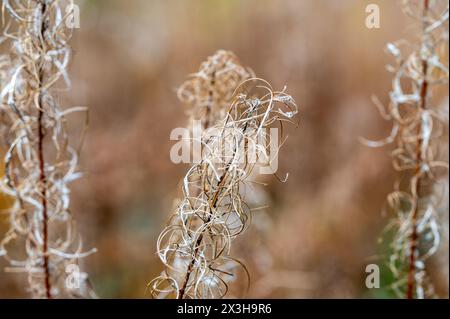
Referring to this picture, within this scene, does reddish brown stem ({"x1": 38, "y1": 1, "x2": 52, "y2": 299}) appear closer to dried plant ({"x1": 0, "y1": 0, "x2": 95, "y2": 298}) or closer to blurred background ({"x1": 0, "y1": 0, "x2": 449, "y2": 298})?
dried plant ({"x1": 0, "y1": 0, "x2": 95, "y2": 298})

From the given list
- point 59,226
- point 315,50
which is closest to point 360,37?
point 315,50

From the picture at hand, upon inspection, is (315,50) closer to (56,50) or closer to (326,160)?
(326,160)

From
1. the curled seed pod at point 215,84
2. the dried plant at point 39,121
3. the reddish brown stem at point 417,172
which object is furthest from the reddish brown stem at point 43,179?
the reddish brown stem at point 417,172

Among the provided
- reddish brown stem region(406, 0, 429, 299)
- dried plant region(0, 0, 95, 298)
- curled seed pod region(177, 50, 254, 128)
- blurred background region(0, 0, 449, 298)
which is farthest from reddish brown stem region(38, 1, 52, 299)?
blurred background region(0, 0, 449, 298)

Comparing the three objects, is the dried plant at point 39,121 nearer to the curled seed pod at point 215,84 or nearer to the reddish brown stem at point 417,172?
the curled seed pod at point 215,84

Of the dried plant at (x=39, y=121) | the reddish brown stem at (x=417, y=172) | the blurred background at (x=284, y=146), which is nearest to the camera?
the dried plant at (x=39, y=121)

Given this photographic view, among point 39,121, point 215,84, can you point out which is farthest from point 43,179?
point 215,84
